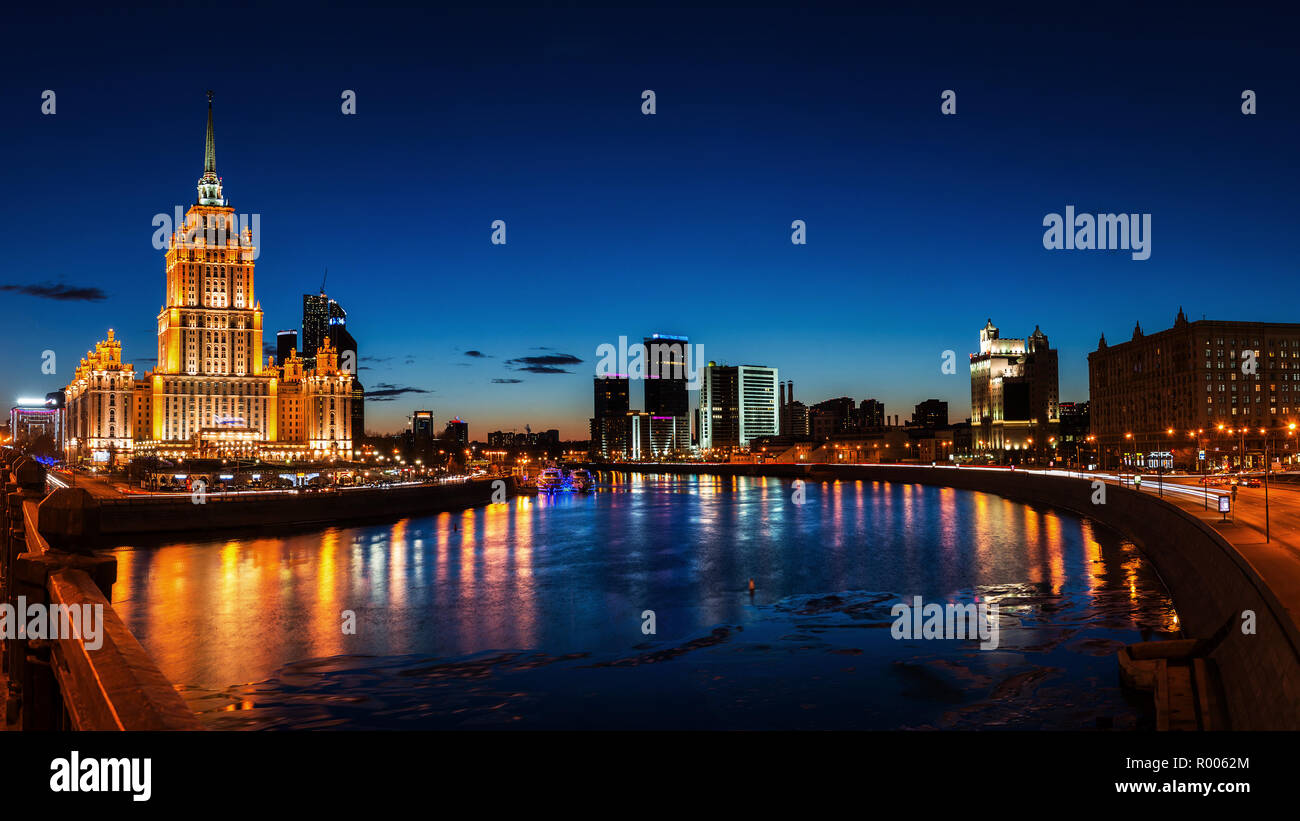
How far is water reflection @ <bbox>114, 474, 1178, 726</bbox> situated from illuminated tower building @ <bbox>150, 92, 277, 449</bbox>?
11349 cm

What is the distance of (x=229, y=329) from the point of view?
558ft

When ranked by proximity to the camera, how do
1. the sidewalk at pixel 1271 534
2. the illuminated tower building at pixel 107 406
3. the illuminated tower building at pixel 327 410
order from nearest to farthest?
the sidewalk at pixel 1271 534 < the illuminated tower building at pixel 107 406 < the illuminated tower building at pixel 327 410

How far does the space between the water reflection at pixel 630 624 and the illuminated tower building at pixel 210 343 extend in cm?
11349

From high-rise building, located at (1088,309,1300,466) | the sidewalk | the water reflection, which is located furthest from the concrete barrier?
high-rise building, located at (1088,309,1300,466)

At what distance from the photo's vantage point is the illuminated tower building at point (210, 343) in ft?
540

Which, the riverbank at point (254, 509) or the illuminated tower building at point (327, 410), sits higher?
the illuminated tower building at point (327, 410)

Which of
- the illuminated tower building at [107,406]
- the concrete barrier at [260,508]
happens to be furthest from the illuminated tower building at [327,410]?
the concrete barrier at [260,508]

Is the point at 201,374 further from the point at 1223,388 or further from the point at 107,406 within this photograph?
the point at 1223,388

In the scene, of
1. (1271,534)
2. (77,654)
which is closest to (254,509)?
(1271,534)

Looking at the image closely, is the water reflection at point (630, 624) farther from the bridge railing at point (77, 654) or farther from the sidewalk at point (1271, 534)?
the bridge railing at point (77, 654)

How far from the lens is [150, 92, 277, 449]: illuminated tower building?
164 m

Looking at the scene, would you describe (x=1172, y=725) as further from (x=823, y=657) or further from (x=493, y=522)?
(x=493, y=522)

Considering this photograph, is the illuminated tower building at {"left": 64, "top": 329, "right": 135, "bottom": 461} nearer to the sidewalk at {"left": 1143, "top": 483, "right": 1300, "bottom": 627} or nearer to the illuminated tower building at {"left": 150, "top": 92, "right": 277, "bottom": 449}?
the illuminated tower building at {"left": 150, "top": 92, "right": 277, "bottom": 449}
